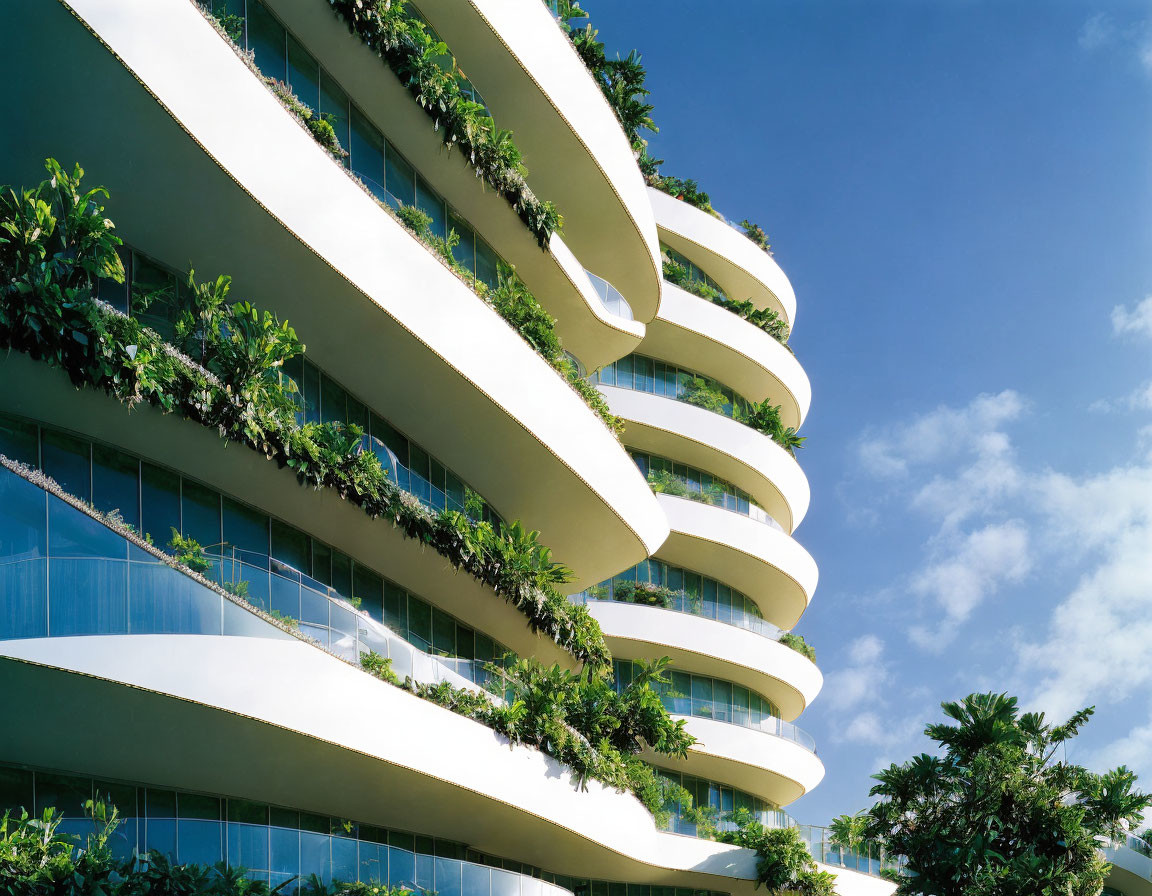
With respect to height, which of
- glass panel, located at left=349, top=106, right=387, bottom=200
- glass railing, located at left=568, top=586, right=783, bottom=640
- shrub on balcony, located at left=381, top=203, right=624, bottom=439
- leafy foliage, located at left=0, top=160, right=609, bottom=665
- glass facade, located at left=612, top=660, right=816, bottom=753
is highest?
glass panel, located at left=349, top=106, right=387, bottom=200

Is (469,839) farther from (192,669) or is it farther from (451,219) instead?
(451,219)

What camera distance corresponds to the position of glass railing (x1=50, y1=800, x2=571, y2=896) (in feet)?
51.4

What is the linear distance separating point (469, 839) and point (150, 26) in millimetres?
14886

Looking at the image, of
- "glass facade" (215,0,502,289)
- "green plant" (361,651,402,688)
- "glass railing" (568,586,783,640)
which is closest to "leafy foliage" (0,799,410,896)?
"green plant" (361,651,402,688)

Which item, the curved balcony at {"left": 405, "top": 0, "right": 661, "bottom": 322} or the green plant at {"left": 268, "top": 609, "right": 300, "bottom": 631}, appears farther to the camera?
the curved balcony at {"left": 405, "top": 0, "right": 661, "bottom": 322}

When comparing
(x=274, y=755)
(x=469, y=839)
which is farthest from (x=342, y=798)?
(x=469, y=839)

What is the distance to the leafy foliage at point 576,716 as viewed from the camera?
782 inches

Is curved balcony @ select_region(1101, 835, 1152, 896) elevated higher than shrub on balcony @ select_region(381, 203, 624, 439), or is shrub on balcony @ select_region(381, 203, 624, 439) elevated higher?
shrub on balcony @ select_region(381, 203, 624, 439)

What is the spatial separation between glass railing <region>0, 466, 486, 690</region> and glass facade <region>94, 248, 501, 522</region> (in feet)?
9.87

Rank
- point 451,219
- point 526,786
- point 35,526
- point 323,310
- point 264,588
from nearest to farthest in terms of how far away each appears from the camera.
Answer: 1. point 35,526
2. point 264,588
3. point 323,310
4. point 526,786
5. point 451,219

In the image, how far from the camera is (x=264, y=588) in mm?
15484

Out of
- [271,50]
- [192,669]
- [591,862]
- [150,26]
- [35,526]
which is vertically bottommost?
[591,862]

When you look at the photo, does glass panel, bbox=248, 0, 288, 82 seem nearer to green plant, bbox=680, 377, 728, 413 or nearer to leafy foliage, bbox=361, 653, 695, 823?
leafy foliage, bbox=361, 653, 695, 823

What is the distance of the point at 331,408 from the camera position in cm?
2031
